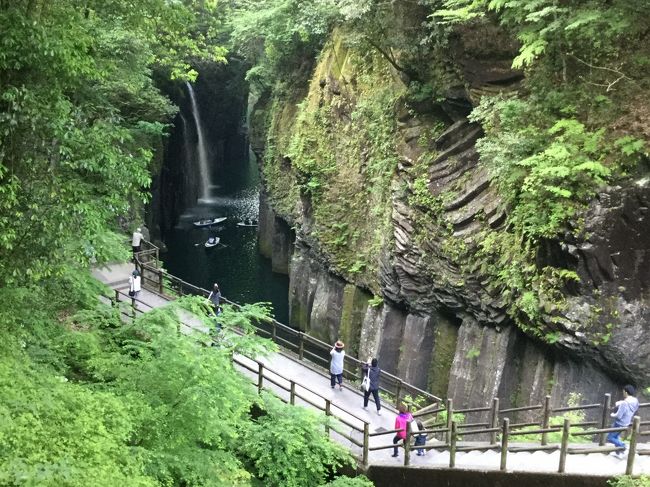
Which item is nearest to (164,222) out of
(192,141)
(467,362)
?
(192,141)

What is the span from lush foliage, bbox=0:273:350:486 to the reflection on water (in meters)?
20.0

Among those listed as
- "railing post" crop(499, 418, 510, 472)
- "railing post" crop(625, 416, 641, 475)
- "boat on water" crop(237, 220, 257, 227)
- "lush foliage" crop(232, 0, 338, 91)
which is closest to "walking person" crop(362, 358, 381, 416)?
"railing post" crop(499, 418, 510, 472)

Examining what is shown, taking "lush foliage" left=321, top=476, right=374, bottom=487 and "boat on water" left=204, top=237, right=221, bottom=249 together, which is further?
"boat on water" left=204, top=237, right=221, bottom=249

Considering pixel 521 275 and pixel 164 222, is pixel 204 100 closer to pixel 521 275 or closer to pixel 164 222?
pixel 164 222

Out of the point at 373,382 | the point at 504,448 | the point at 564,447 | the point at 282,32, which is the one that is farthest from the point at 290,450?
the point at 282,32

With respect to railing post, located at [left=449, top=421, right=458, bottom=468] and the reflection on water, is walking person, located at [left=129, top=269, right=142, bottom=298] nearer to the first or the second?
railing post, located at [left=449, top=421, right=458, bottom=468]

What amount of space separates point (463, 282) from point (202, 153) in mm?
40003

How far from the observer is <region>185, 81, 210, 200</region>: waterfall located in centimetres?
4738

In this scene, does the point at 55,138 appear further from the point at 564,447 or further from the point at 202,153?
the point at 202,153

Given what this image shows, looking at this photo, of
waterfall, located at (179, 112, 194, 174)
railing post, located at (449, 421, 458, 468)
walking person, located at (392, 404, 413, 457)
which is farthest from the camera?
waterfall, located at (179, 112, 194, 174)

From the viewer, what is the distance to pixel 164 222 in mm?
39906

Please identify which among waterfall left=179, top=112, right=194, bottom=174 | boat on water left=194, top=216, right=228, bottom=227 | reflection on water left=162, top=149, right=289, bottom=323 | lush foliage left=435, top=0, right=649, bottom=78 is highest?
lush foliage left=435, top=0, right=649, bottom=78

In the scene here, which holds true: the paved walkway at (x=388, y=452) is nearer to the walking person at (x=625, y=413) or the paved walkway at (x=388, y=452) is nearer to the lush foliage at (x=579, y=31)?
the walking person at (x=625, y=413)

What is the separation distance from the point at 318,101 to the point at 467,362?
1492 centimetres
